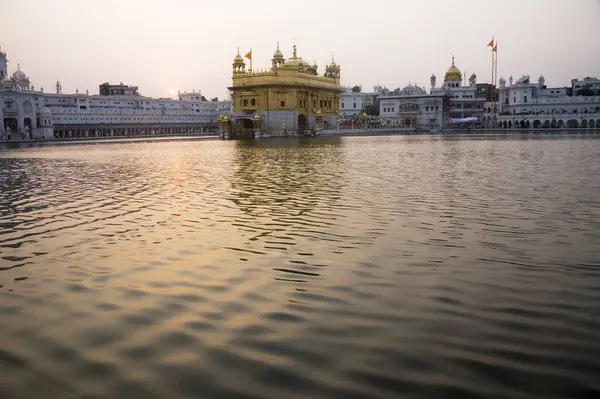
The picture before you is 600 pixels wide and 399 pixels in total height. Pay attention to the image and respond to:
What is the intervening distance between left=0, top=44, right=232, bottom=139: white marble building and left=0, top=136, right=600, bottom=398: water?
72901 millimetres

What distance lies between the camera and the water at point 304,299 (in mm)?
4219

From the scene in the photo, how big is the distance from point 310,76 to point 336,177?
201 ft

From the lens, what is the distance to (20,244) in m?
9.05

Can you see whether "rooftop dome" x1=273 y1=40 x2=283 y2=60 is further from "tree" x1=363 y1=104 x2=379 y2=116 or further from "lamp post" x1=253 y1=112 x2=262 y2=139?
"tree" x1=363 y1=104 x2=379 y2=116

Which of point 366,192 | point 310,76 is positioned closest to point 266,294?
point 366,192

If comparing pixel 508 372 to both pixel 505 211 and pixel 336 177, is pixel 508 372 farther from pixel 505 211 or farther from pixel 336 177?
pixel 336 177

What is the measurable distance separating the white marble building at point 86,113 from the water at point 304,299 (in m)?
72.9

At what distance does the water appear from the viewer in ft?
13.8

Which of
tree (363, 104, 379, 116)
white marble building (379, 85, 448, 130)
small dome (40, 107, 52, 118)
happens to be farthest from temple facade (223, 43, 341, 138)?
tree (363, 104, 379, 116)

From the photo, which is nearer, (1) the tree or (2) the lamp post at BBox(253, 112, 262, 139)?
(2) the lamp post at BBox(253, 112, 262, 139)

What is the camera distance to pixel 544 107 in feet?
297

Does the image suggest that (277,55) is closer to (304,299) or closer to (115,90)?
(115,90)

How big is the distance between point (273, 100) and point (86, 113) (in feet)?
136

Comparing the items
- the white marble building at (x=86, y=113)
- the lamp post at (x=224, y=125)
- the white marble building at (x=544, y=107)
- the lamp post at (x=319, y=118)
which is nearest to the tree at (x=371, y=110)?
the white marble building at (x=544, y=107)
